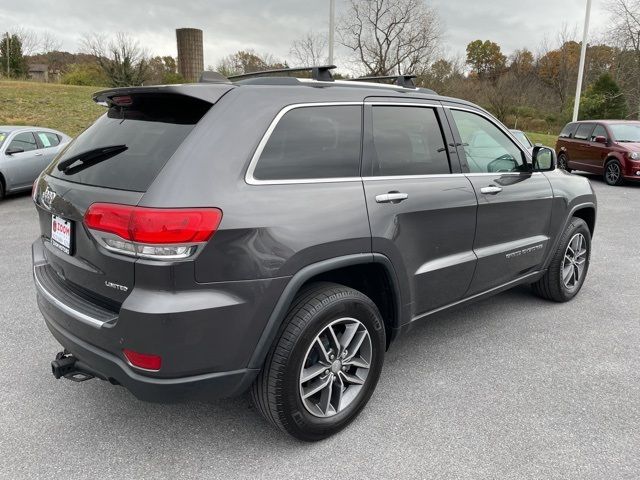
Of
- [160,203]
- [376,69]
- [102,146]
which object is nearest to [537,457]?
[160,203]

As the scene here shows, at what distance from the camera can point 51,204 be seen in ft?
8.49

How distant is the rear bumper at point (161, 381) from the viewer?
2.15m

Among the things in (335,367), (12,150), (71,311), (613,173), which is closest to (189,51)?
(12,150)

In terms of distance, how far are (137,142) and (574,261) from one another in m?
3.92

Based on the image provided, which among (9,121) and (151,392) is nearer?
(151,392)

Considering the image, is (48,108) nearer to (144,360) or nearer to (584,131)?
(584,131)

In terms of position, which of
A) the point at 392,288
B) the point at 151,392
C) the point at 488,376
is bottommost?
the point at 488,376

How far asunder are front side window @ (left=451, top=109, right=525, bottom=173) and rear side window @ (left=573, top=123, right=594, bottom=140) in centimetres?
1193

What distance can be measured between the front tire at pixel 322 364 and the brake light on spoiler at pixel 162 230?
61cm

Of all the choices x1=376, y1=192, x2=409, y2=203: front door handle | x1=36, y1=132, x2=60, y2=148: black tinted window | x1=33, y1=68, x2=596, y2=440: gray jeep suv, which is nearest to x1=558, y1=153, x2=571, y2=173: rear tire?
x1=33, y1=68, x2=596, y2=440: gray jeep suv

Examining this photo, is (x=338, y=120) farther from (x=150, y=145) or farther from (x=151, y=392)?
(x=151, y=392)

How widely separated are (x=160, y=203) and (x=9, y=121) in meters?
20.0

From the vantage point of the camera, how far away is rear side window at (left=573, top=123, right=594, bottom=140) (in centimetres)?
1405

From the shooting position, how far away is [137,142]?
95.4 inches
